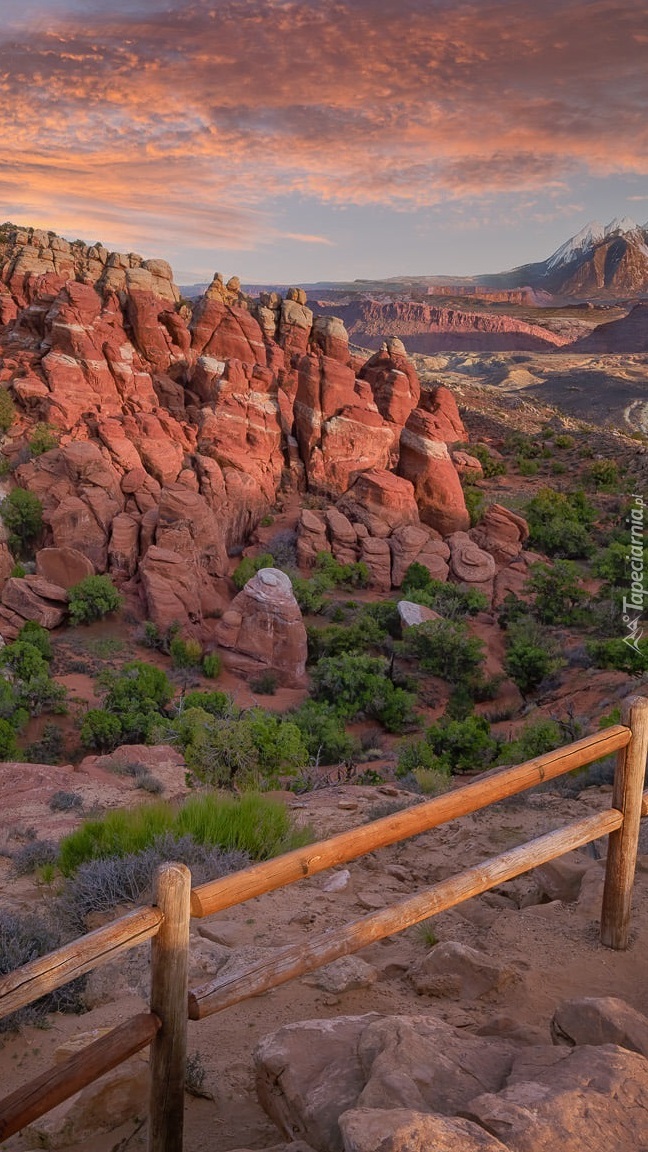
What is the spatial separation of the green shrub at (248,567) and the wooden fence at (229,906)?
2221 cm

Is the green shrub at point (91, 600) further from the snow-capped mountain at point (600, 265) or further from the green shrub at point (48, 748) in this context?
the snow-capped mountain at point (600, 265)

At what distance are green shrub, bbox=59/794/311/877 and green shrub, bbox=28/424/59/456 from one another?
25133 mm

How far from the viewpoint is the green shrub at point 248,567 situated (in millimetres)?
25969

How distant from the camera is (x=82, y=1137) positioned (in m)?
2.89

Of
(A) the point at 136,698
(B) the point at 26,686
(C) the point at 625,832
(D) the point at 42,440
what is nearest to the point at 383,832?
(C) the point at 625,832

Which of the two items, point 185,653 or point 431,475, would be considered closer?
point 185,653

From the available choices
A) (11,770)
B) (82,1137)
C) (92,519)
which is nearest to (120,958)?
(82,1137)

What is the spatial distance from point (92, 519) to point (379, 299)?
144 m

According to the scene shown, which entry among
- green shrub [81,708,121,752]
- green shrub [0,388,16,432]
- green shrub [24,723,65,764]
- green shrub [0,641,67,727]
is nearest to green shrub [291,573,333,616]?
green shrub [0,641,67,727]

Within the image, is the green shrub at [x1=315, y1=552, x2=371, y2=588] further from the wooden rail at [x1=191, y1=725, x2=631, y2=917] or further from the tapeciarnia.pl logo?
the wooden rail at [x1=191, y1=725, x2=631, y2=917]

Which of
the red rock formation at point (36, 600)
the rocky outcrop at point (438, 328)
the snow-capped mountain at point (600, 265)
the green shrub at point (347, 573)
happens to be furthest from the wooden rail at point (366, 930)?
the snow-capped mountain at point (600, 265)

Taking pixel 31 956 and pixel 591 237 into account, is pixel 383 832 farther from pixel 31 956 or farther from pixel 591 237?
pixel 591 237

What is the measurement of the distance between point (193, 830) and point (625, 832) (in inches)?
129

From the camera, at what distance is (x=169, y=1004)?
251 centimetres
